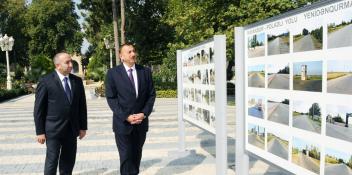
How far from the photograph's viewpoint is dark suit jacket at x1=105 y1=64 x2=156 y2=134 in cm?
532

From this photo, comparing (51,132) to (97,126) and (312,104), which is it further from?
(97,126)

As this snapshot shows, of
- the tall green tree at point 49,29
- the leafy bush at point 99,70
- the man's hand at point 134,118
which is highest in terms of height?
the tall green tree at point 49,29

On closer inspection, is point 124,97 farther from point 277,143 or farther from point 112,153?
point 112,153

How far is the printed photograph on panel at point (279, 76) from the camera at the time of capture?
11.0ft

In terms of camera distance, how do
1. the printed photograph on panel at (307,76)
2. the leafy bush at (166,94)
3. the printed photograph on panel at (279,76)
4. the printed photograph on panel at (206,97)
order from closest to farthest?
the printed photograph on panel at (307,76) → the printed photograph on panel at (279,76) → the printed photograph on panel at (206,97) → the leafy bush at (166,94)

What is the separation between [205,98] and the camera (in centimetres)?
601

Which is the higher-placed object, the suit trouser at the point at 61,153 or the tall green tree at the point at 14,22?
the tall green tree at the point at 14,22

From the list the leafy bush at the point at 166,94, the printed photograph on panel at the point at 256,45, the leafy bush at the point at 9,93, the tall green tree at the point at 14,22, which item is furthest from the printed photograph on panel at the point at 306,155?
the tall green tree at the point at 14,22

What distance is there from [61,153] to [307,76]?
3.60 m

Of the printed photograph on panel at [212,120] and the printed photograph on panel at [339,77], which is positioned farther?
the printed photograph on panel at [212,120]

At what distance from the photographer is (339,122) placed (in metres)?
2.73

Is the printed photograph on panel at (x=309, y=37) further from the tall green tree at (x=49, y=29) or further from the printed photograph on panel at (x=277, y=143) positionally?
the tall green tree at (x=49, y=29)

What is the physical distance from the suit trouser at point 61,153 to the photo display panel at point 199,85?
1.83 metres

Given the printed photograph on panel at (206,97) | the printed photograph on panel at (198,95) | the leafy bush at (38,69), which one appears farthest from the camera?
the leafy bush at (38,69)
